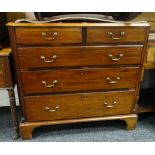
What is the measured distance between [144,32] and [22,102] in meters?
0.89

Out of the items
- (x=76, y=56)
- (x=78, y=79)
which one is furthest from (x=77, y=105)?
(x=76, y=56)

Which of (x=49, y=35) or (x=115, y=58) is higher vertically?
(x=49, y=35)

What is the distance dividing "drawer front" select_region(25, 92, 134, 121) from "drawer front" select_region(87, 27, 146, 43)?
0.38 m

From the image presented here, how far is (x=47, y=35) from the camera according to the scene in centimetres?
113

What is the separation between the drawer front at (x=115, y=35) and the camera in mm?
1163

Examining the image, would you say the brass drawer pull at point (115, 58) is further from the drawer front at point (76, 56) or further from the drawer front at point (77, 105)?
the drawer front at point (77, 105)

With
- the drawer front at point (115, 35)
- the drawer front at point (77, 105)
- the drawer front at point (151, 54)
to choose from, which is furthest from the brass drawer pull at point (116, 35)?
the drawer front at point (77, 105)

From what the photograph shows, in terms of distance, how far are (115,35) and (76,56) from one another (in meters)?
0.26

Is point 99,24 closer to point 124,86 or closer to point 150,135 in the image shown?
point 124,86

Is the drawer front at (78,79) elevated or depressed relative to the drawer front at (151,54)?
depressed

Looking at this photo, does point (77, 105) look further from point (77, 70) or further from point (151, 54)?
point (151, 54)

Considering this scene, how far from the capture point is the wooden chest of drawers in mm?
1142

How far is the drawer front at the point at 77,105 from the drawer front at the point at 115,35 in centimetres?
38
